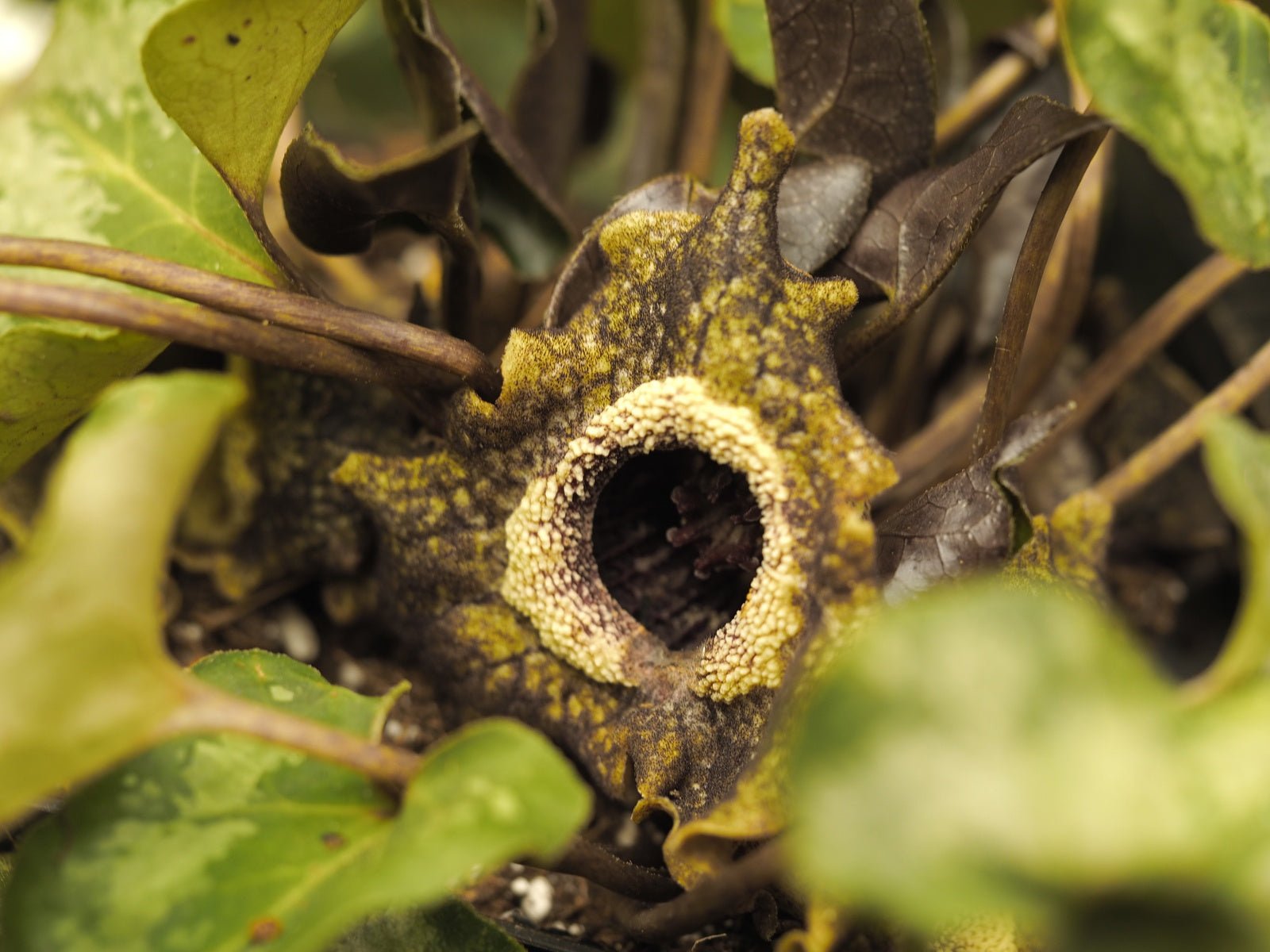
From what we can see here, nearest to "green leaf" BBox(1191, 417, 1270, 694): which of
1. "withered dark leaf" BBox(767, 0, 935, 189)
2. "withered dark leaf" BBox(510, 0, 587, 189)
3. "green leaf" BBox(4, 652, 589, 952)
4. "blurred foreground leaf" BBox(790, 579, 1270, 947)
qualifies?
"blurred foreground leaf" BBox(790, 579, 1270, 947)

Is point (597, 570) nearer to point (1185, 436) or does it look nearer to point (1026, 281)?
point (1026, 281)

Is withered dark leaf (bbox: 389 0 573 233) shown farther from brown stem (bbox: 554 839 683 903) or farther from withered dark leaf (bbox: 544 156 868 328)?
brown stem (bbox: 554 839 683 903)

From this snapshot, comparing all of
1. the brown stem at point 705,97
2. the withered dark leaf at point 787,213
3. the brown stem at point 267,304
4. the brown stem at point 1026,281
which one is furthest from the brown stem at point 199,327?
the brown stem at point 705,97

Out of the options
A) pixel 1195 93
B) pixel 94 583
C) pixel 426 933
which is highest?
pixel 1195 93

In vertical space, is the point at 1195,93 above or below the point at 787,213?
above

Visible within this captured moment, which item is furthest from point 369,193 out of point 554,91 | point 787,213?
point 554,91

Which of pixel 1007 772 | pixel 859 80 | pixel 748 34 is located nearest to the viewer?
pixel 1007 772
